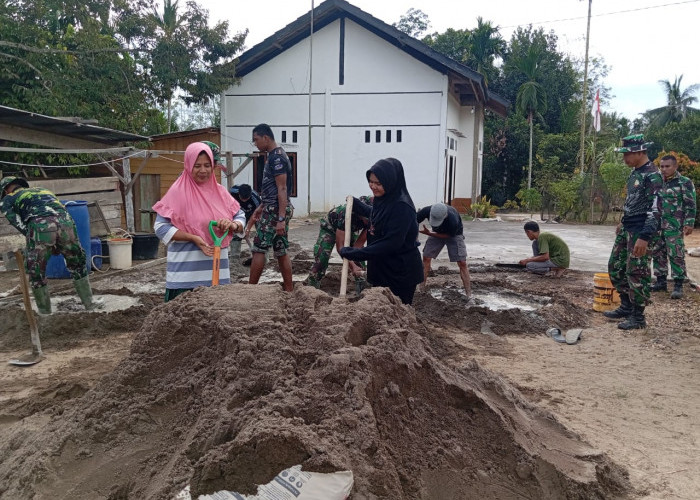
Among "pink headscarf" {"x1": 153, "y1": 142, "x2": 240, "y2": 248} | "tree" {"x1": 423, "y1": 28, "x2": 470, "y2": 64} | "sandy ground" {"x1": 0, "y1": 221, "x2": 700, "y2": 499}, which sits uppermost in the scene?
"tree" {"x1": 423, "y1": 28, "x2": 470, "y2": 64}

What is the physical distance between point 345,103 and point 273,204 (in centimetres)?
1364

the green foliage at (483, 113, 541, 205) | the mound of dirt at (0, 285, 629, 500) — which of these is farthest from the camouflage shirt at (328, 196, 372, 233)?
the green foliage at (483, 113, 541, 205)

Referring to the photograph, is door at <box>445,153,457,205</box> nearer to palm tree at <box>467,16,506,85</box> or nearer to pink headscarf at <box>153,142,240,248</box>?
palm tree at <box>467,16,506,85</box>

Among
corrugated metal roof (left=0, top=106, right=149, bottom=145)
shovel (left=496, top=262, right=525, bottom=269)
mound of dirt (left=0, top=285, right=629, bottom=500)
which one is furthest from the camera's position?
shovel (left=496, top=262, right=525, bottom=269)

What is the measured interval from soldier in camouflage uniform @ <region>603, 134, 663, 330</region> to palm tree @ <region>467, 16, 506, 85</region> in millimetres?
22143

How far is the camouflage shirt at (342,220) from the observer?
17.2ft

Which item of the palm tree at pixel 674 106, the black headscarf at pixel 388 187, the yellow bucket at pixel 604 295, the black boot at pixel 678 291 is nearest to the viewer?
the black headscarf at pixel 388 187

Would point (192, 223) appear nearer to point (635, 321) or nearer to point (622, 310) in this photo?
point (635, 321)

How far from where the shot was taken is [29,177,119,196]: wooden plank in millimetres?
8945

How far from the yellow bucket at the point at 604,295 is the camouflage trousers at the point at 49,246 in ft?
17.9

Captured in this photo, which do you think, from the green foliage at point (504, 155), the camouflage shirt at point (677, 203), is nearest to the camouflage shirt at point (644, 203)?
the camouflage shirt at point (677, 203)

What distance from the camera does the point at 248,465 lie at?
1851 mm

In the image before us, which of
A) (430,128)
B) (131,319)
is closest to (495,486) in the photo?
(131,319)

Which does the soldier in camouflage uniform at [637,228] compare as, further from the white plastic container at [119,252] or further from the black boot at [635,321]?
the white plastic container at [119,252]
